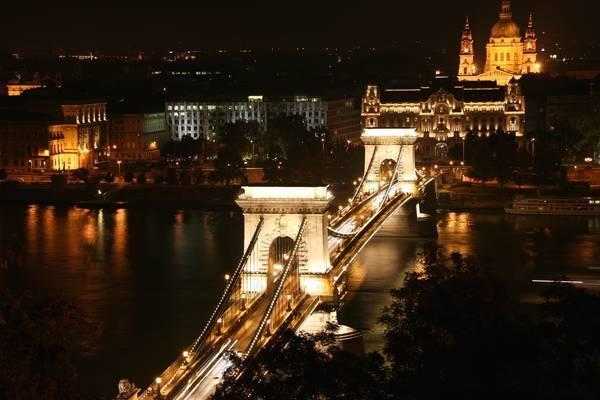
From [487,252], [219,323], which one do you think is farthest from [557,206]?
[219,323]

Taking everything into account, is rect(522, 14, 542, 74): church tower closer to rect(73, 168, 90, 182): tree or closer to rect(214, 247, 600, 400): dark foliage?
rect(73, 168, 90, 182): tree

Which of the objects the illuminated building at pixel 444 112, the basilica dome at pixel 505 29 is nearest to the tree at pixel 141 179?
the illuminated building at pixel 444 112

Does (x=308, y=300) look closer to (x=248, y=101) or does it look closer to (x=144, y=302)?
(x=144, y=302)

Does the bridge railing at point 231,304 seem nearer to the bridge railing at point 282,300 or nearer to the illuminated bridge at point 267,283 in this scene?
the illuminated bridge at point 267,283

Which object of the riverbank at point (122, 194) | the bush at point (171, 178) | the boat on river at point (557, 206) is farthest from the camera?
the bush at point (171, 178)

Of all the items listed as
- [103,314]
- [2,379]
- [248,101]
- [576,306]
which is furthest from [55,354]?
[248,101]

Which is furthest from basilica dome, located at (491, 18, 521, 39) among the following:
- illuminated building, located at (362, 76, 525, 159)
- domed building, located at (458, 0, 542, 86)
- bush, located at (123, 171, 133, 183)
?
bush, located at (123, 171, 133, 183)

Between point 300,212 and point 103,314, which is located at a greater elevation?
point 300,212
